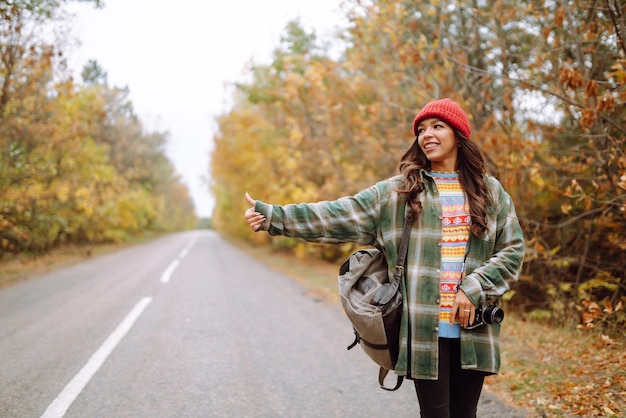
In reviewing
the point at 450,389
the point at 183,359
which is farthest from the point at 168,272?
the point at 450,389

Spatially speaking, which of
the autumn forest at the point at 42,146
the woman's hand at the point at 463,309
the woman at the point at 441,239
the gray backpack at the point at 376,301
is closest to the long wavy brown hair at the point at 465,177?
the woman at the point at 441,239

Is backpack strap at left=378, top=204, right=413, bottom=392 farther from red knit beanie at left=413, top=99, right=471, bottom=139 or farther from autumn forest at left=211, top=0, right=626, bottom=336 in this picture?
autumn forest at left=211, top=0, right=626, bottom=336

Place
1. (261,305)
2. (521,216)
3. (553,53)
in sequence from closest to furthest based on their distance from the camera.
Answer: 1. (553,53)
2. (521,216)
3. (261,305)

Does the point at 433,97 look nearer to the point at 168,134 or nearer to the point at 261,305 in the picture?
the point at 261,305

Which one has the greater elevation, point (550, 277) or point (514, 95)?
point (514, 95)

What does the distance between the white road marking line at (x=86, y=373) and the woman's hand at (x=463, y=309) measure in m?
3.14

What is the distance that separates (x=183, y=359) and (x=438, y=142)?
4.07m

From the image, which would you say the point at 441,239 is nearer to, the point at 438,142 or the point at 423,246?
the point at 423,246

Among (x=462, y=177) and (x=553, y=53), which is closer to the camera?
(x=462, y=177)

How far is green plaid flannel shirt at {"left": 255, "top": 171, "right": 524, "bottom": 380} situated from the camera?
2221mm

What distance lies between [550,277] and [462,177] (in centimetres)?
650

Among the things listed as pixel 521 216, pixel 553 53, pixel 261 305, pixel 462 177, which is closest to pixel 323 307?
pixel 261 305

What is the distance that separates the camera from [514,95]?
23.7 ft

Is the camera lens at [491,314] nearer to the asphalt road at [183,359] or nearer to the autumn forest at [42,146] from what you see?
the asphalt road at [183,359]
